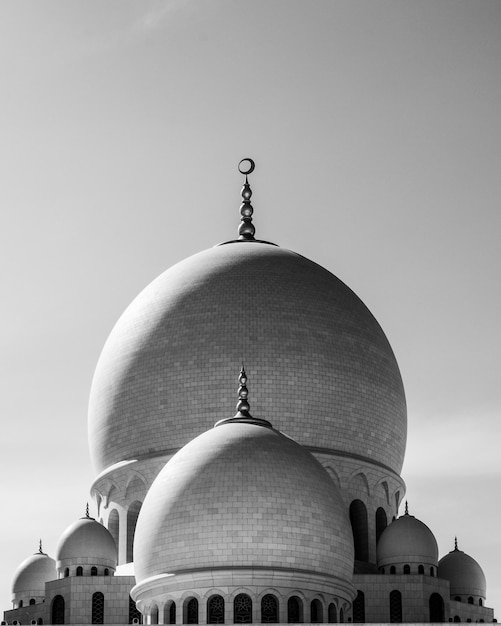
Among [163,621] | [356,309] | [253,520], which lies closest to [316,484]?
[253,520]

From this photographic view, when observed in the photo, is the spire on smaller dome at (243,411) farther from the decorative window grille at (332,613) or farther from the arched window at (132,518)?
the decorative window grille at (332,613)

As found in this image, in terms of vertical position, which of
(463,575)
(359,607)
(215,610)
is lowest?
(215,610)

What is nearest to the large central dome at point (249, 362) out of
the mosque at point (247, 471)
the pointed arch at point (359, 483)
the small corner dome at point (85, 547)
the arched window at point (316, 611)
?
the mosque at point (247, 471)

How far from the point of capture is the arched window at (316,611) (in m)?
57.0

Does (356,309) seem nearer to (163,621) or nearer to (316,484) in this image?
(316,484)

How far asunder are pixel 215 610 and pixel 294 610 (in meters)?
2.60

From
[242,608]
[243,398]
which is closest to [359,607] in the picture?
[242,608]

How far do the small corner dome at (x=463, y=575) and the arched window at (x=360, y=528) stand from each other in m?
3.74

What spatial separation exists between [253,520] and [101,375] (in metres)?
14.1

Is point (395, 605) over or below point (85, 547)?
below

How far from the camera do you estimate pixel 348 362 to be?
67.2 meters

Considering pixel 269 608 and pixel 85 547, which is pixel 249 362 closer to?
pixel 85 547

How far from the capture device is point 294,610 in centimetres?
5719

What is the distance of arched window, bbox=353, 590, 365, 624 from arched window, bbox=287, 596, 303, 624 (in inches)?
225
